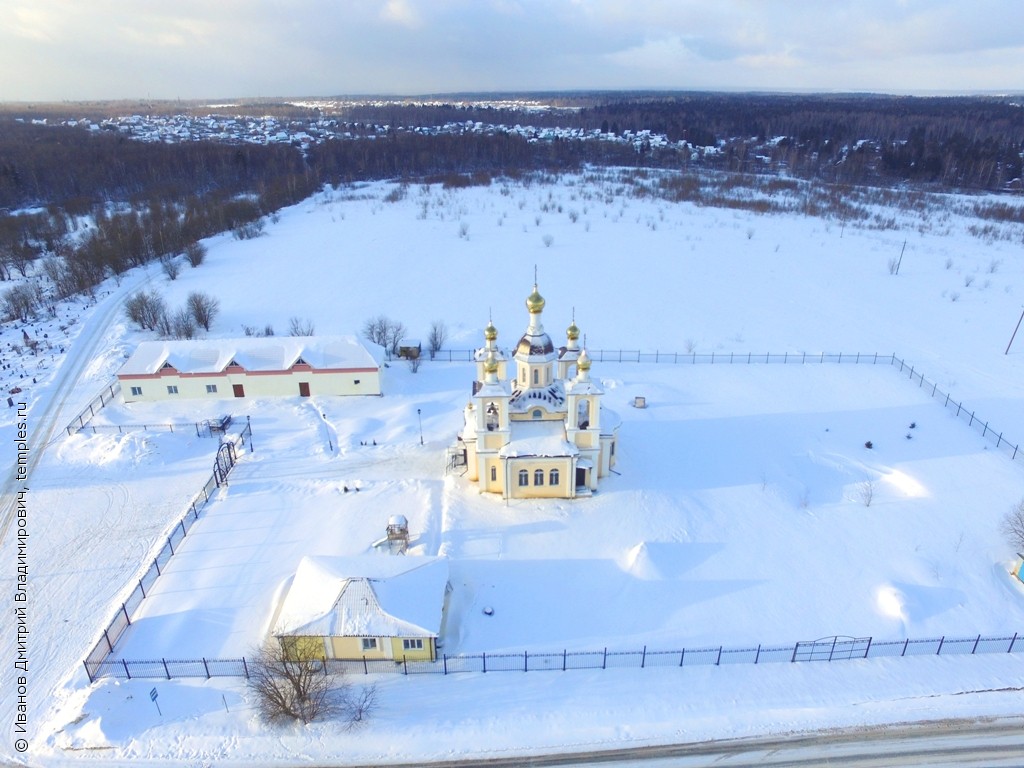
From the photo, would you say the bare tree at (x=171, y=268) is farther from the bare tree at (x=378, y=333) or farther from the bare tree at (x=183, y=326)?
the bare tree at (x=378, y=333)

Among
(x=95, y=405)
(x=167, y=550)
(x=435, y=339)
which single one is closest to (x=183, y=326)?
(x=95, y=405)

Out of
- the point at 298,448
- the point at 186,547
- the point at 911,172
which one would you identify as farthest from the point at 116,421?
the point at 911,172

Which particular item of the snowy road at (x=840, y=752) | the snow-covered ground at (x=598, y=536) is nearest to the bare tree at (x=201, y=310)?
the snow-covered ground at (x=598, y=536)

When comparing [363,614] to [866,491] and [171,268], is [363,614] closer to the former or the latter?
[866,491]

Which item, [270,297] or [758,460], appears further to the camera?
[270,297]

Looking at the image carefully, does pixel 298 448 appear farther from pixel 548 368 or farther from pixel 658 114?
pixel 658 114

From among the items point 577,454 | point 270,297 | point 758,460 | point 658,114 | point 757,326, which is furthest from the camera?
point 658,114
